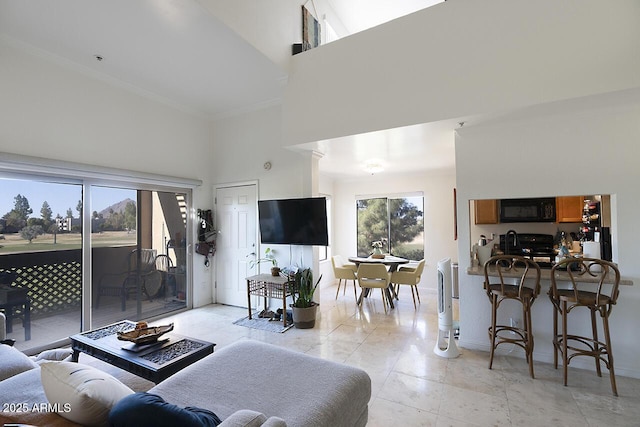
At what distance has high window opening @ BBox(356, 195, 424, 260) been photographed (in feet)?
21.1

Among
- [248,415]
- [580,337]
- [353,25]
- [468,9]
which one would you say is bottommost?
[580,337]

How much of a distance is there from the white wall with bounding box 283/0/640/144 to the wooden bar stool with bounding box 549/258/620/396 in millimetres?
1585

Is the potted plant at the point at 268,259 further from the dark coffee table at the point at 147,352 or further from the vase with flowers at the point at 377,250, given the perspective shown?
the dark coffee table at the point at 147,352

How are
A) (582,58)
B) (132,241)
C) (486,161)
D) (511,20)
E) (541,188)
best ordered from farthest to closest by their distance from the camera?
(132,241), (486,161), (541,188), (511,20), (582,58)

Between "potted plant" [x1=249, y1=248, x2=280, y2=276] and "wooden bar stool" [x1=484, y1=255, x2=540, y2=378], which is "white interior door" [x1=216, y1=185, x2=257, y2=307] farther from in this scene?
"wooden bar stool" [x1=484, y1=255, x2=540, y2=378]

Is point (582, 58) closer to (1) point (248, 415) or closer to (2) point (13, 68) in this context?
(1) point (248, 415)

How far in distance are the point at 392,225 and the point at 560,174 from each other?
3.90 meters

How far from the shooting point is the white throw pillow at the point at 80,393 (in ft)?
3.77

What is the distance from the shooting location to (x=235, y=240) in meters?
5.04

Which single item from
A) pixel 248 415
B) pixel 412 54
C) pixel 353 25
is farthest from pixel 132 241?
pixel 353 25

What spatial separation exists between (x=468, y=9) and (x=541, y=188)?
1943 millimetres

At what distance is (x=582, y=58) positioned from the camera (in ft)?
8.05

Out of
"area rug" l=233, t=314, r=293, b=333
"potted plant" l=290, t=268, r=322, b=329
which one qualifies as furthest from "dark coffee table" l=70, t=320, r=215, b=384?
"potted plant" l=290, t=268, r=322, b=329

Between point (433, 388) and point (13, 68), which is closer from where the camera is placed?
point (433, 388)
